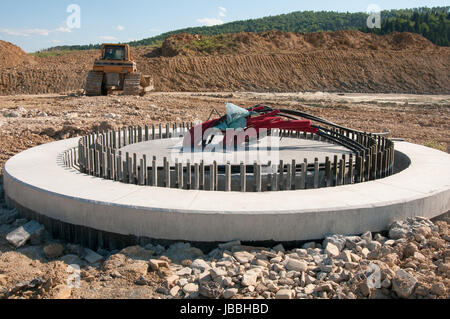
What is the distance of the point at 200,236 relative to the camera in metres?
4.84

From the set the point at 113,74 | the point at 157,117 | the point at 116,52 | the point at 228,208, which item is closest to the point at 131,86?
the point at 113,74

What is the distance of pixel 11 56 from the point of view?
125 ft

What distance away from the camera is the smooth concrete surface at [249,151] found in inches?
289

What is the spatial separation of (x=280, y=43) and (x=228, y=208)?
1660 inches

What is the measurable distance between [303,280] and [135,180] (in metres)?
3.09

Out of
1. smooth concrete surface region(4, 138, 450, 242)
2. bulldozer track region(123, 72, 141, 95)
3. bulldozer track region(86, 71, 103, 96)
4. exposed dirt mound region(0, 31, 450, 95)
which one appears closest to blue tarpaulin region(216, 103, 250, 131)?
smooth concrete surface region(4, 138, 450, 242)

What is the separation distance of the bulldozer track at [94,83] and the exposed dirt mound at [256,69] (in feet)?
29.0

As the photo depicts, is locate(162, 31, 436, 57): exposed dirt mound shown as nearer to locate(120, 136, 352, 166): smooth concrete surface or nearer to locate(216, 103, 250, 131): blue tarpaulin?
locate(120, 136, 352, 166): smooth concrete surface

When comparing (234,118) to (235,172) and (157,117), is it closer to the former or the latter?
(235,172)

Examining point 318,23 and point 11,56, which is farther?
point 318,23

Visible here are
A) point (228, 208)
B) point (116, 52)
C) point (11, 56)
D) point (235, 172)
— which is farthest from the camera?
point (11, 56)

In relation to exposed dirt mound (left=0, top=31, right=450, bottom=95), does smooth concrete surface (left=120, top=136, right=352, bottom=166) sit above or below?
below

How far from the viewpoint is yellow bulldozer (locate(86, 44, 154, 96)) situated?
22891mm

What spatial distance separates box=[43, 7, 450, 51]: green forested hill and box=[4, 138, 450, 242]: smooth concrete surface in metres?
62.4
